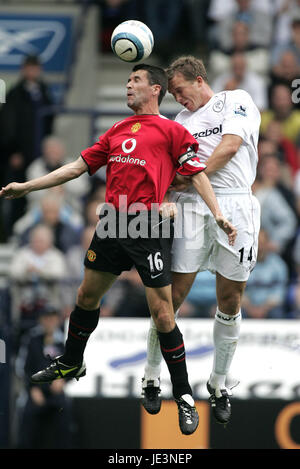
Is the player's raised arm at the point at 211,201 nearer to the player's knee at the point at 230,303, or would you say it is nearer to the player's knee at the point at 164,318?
the player's knee at the point at 230,303

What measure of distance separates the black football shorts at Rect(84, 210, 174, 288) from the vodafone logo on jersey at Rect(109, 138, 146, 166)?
1.47 ft

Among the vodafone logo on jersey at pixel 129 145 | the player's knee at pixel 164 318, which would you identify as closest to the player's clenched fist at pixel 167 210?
the vodafone logo on jersey at pixel 129 145

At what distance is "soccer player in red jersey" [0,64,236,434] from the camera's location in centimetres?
788

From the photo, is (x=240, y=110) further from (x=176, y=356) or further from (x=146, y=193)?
(x=176, y=356)

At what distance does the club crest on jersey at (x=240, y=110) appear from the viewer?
8.12 m

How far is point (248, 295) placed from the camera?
1259 centimetres

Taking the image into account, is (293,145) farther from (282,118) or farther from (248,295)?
(248,295)

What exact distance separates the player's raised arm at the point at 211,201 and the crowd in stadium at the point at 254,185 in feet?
15.6

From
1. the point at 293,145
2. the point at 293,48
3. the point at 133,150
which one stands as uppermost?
the point at 293,48

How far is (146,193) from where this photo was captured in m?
7.91

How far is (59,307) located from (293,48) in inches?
222

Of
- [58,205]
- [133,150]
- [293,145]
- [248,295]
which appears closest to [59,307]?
[58,205]

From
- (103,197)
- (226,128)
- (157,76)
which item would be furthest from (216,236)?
(103,197)

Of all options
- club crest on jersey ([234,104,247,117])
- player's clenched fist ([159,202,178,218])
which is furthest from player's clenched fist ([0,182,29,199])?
club crest on jersey ([234,104,247,117])
